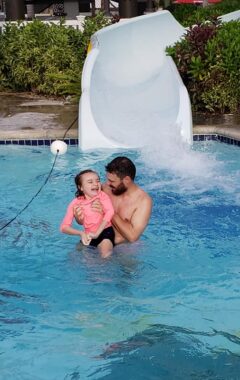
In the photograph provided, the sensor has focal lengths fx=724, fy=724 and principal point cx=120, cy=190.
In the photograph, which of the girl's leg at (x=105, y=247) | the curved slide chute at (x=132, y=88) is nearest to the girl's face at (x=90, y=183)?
the girl's leg at (x=105, y=247)

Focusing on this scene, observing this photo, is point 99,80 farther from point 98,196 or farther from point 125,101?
point 98,196

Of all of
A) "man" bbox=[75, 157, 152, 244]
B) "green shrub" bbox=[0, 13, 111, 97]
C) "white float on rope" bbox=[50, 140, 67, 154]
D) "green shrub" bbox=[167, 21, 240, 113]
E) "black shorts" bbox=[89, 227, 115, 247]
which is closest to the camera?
"man" bbox=[75, 157, 152, 244]

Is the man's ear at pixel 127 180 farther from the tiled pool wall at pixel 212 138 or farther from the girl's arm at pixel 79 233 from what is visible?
the tiled pool wall at pixel 212 138

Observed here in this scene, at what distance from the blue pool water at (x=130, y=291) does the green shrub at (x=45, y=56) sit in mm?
5312

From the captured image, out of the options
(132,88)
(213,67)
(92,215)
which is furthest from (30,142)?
(92,215)

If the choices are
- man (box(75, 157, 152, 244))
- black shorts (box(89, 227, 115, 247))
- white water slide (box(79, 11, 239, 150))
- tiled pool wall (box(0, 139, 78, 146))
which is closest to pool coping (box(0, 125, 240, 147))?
tiled pool wall (box(0, 139, 78, 146))

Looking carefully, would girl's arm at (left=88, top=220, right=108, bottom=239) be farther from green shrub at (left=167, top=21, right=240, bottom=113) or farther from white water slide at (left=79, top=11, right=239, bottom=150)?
green shrub at (left=167, top=21, right=240, bottom=113)

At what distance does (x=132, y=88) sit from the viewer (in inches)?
507

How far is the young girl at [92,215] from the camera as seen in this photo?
18.8ft

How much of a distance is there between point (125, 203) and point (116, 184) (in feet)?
0.62

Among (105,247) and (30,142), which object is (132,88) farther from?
(105,247)

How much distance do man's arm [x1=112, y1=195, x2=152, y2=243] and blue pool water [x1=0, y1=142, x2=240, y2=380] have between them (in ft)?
0.77

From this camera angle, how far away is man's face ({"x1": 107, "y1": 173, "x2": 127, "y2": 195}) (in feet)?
19.3

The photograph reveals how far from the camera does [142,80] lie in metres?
13.3
